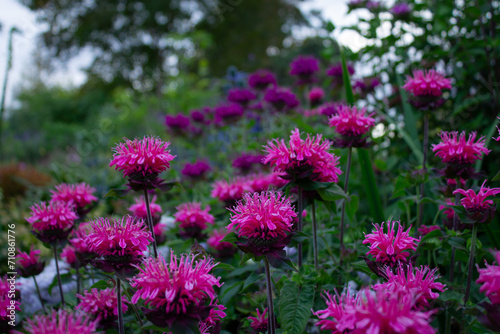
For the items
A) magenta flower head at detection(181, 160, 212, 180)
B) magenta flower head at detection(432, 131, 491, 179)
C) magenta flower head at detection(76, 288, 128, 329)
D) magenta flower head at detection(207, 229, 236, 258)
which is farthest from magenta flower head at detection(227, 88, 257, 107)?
magenta flower head at detection(76, 288, 128, 329)

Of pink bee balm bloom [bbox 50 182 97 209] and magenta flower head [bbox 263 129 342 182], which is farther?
pink bee balm bloom [bbox 50 182 97 209]

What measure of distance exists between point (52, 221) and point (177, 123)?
165 cm

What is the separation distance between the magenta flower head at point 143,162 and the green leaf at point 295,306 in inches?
16.3

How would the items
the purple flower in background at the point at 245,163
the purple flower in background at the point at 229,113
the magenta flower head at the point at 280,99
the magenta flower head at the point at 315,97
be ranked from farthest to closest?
the magenta flower head at the point at 315,97 < the purple flower in background at the point at 229,113 < the magenta flower head at the point at 280,99 < the purple flower in background at the point at 245,163

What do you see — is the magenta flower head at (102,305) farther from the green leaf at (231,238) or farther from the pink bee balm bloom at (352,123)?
the pink bee balm bloom at (352,123)

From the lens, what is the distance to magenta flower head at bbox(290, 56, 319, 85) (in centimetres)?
258

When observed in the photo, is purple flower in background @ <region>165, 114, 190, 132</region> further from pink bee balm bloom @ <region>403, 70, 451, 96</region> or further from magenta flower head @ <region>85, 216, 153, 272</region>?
magenta flower head @ <region>85, 216, 153, 272</region>

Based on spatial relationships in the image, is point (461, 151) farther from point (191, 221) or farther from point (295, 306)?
point (191, 221)

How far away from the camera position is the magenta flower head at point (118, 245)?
841mm

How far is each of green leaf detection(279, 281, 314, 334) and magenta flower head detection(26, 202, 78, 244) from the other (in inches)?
25.1

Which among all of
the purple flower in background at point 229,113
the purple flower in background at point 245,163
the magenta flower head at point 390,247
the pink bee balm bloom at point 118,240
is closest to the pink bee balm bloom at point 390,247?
the magenta flower head at point 390,247

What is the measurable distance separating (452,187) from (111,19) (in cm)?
1335

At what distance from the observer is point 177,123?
2676 millimetres

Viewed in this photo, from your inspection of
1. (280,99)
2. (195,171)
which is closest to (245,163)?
(195,171)
